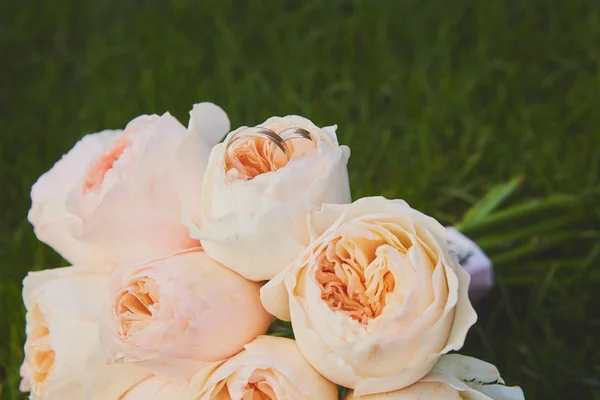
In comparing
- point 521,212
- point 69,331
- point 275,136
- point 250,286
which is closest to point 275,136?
point 275,136

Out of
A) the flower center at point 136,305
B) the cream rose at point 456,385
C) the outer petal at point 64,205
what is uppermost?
the outer petal at point 64,205

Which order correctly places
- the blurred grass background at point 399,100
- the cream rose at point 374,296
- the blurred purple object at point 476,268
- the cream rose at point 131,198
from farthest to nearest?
1. the blurred grass background at point 399,100
2. the blurred purple object at point 476,268
3. the cream rose at point 131,198
4. the cream rose at point 374,296

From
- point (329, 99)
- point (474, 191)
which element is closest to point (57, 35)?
point (329, 99)

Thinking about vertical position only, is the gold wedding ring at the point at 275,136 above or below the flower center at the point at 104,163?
above

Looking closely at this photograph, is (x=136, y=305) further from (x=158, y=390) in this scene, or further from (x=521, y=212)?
(x=521, y=212)

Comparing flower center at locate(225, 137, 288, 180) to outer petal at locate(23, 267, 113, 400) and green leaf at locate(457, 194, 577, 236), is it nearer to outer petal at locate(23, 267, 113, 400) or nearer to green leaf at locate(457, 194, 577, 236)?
outer petal at locate(23, 267, 113, 400)

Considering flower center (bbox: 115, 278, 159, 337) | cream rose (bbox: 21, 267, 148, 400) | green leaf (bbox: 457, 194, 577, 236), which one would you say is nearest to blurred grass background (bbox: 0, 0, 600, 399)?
green leaf (bbox: 457, 194, 577, 236)

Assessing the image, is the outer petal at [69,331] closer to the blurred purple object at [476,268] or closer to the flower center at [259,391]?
the flower center at [259,391]

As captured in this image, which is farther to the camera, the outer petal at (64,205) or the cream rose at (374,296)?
the outer petal at (64,205)

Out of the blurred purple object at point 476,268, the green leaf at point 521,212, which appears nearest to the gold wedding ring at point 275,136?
the blurred purple object at point 476,268
